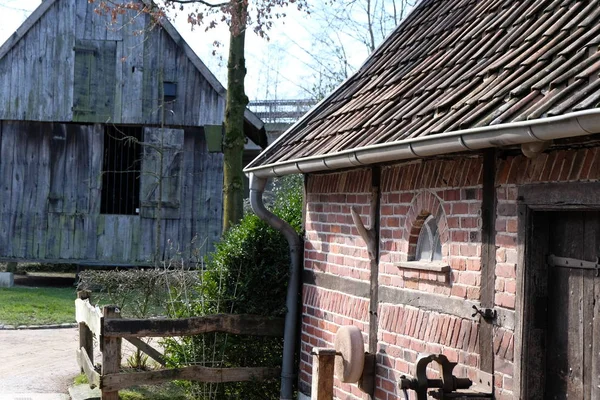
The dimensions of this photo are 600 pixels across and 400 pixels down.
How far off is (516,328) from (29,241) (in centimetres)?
1560

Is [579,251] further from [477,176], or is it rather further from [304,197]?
[304,197]

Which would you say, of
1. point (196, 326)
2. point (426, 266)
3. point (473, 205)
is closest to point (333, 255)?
point (196, 326)

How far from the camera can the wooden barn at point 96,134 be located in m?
19.4

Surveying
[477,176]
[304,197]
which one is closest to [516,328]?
[477,176]

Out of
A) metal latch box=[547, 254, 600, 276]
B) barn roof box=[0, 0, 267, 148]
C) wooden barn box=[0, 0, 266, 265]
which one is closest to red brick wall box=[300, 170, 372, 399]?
metal latch box=[547, 254, 600, 276]

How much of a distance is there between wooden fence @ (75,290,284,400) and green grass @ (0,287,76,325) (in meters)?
6.11

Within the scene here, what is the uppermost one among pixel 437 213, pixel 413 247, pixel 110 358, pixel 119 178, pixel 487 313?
pixel 119 178

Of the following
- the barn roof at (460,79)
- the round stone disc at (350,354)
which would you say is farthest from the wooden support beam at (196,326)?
the round stone disc at (350,354)

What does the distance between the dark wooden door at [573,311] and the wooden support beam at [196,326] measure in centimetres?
414

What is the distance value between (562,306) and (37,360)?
8.46 meters

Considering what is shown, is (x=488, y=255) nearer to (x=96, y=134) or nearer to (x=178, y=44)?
(x=178, y=44)

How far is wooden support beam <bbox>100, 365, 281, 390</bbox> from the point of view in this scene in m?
8.82

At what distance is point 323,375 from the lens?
7.14 meters

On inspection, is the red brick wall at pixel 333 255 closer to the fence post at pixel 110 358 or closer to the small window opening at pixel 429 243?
the small window opening at pixel 429 243
